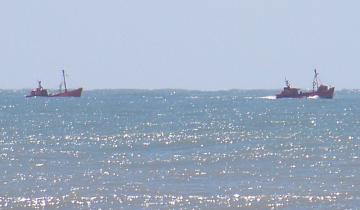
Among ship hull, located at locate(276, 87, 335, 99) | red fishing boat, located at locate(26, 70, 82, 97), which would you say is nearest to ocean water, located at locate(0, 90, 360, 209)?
ship hull, located at locate(276, 87, 335, 99)

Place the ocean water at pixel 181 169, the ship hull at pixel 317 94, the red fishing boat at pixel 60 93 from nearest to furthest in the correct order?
the ocean water at pixel 181 169, the ship hull at pixel 317 94, the red fishing boat at pixel 60 93

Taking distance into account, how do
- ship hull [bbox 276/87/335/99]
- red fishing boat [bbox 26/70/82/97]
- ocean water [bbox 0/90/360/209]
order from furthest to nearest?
red fishing boat [bbox 26/70/82/97], ship hull [bbox 276/87/335/99], ocean water [bbox 0/90/360/209]

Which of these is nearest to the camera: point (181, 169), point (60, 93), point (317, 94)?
point (181, 169)

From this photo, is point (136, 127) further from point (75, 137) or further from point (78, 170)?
point (78, 170)

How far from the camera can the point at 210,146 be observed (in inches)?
2023

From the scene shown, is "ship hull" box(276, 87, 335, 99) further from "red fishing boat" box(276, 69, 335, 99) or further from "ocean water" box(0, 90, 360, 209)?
"ocean water" box(0, 90, 360, 209)

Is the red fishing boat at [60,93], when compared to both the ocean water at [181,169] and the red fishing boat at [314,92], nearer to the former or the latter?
the red fishing boat at [314,92]

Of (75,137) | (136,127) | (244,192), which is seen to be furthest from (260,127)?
(244,192)

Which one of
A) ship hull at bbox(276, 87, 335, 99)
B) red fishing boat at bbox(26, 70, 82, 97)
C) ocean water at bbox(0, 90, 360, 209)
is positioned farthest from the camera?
red fishing boat at bbox(26, 70, 82, 97)

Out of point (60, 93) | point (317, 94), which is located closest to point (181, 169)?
point (317, 94)

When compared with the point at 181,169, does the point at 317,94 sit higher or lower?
lower

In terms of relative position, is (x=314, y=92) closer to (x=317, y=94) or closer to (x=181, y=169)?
(x=317, y=94)

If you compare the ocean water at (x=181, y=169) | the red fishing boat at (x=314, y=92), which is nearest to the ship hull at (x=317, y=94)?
the red fishing boat at (x=314, y=92)

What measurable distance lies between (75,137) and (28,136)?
255 centimetres
